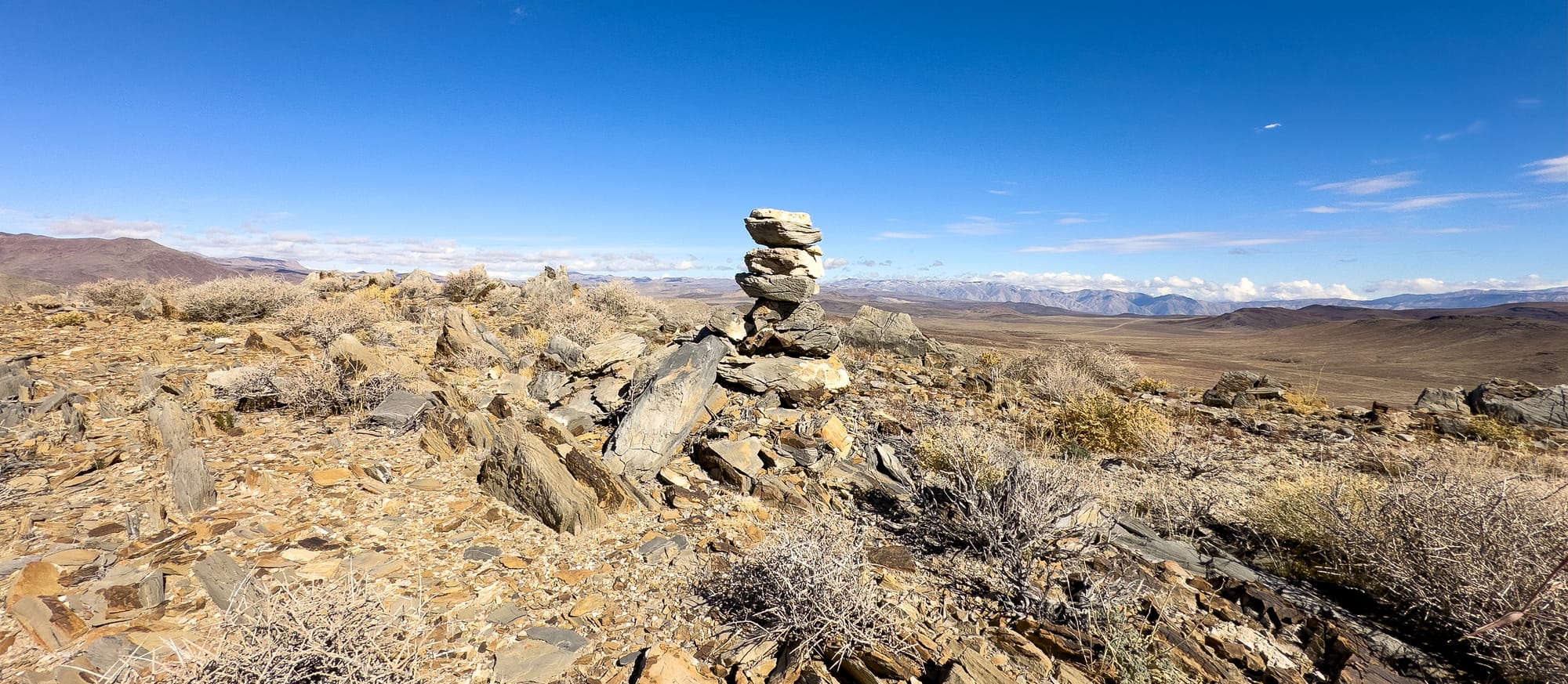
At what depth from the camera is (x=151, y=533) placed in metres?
3.75

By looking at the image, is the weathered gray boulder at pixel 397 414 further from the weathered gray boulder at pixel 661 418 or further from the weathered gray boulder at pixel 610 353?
the weathered gray boulder at pixel 610 353

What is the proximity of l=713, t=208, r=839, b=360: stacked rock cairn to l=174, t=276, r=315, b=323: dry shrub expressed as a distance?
1197 cm

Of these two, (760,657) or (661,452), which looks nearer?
(760,657)

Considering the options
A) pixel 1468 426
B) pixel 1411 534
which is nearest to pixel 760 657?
pixel 1411 534

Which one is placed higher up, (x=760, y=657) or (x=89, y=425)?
(x=89, y=425)

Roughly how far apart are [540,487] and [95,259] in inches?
5739

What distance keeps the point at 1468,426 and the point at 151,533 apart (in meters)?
19.1

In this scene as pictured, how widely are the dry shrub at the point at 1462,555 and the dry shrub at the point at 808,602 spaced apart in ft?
10.5

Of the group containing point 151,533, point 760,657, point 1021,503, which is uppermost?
point 1021,503

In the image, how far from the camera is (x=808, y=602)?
134 inches

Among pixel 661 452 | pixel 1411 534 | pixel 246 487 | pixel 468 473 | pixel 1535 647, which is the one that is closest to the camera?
pixel 1535 647

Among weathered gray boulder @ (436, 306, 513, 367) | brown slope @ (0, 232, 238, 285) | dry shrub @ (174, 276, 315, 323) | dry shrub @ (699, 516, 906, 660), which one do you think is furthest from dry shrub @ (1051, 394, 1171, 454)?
brown slope @ (0, 232, 238, 285)

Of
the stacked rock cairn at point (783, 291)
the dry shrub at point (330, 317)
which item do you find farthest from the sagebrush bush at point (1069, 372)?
the dry shrub at point (330, 317)

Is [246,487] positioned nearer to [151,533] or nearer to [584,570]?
[151,533]
